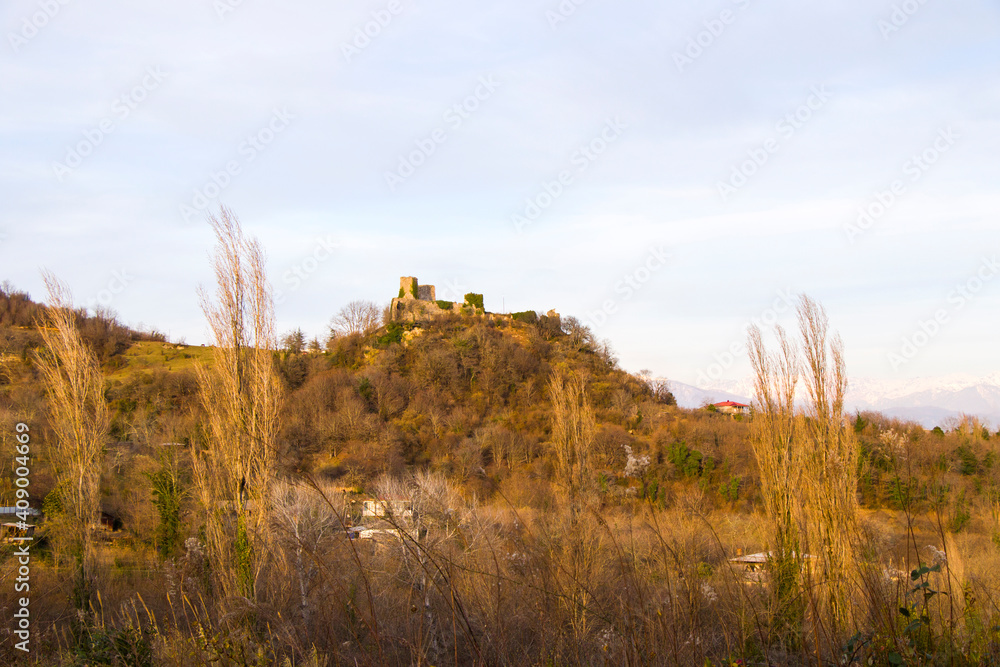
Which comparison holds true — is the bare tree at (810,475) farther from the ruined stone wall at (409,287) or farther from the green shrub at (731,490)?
the ruined stone wall at (409,287)

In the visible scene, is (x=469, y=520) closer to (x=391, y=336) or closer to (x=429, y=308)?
(x=391, y=336)

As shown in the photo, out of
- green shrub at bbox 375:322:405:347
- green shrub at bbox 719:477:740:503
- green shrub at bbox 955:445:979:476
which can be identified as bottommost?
green shrub at bbox 719:477:740:503

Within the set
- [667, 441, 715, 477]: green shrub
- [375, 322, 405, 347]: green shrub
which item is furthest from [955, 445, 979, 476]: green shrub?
[375, 322, 405, 347]: green shrub

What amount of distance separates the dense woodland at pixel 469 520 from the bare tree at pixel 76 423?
0.10 meters

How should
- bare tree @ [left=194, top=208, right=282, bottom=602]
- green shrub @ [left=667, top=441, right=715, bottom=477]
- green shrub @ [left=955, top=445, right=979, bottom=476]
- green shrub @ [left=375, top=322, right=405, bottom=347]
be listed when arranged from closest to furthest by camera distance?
1. bare tree @ [left=194, top=208, right=282, bottom=602]
2. green shrub @ [left=955, top=445, right=979, bottom=476]
3. green shrub @ [left=667, top=441, right=715, bottom=477]
4. green shrub @ [left=375, top=322, right=405, bottom=347]

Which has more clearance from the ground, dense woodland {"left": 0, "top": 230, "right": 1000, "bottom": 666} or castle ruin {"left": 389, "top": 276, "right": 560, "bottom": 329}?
castle ruin {"left": 389, "top": 276, "right": 560, "bottom": 329}

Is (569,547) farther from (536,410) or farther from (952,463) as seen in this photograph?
(536,410)

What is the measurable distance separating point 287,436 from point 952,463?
3094 centimetres

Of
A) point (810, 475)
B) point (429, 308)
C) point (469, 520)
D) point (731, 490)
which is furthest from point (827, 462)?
point (429, 308)

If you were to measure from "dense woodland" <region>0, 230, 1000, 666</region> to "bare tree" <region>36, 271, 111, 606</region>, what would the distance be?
0.34ft

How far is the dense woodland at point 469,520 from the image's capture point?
6.91 ft

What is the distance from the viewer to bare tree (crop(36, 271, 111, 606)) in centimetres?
956

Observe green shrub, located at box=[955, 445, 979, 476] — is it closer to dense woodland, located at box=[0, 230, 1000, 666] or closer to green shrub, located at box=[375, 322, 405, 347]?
dense woodland, located at box=[0, 230, 1000, 666]

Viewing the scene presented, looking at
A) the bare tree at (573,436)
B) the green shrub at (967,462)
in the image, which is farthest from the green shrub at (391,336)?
the green shrub at (967,462)
